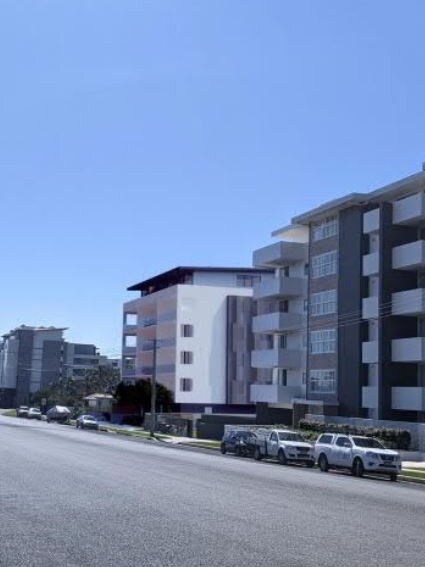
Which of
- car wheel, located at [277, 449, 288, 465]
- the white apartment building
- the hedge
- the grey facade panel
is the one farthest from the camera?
the white apartment building

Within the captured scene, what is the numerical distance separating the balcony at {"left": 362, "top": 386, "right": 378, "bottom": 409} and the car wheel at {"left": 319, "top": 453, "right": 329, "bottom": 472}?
57.0ft

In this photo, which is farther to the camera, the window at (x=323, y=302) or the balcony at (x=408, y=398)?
the window at (x=323, y=302)

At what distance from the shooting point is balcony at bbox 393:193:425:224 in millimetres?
47562

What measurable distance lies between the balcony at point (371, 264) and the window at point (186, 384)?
36672 millimetres

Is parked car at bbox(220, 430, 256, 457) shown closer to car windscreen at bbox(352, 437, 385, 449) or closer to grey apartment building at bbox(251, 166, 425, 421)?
car windscreen at bbox(352, 437, 385, 449)

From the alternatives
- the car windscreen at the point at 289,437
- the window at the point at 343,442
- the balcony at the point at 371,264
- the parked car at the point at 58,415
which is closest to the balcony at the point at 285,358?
the balcony at the point at 371,264

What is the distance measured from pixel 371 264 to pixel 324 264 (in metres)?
6.52

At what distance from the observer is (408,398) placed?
156 ft

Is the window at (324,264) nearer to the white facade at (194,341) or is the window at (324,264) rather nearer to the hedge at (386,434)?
the hedge at (386,434)

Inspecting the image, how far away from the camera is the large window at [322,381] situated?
54.8 m

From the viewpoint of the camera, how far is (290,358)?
201 feet

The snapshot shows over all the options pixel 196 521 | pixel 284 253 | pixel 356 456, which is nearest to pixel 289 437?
pixel 356 456

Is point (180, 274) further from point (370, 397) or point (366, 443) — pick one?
point (366, 443)

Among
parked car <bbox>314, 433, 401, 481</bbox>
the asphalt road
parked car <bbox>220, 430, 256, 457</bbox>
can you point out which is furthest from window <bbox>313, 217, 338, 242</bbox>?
the asphalt road
